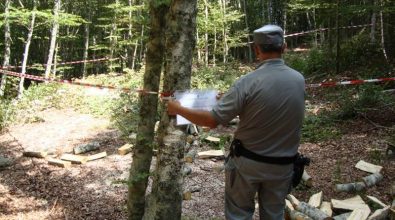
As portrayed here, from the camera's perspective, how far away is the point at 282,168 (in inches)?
123

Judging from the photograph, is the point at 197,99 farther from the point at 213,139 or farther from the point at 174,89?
the point at 213,139

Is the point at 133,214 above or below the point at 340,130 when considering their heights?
below

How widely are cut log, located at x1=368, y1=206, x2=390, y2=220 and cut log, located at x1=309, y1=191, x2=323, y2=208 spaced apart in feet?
2.71

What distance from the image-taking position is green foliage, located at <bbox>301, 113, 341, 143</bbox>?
9141 mm

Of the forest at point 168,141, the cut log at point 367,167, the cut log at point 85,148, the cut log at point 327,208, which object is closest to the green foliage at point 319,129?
the forest at point 168,141

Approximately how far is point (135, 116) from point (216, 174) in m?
5.41

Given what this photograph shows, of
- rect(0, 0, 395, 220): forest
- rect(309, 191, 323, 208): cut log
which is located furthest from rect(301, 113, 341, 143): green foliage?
rect(309, 191, 323, 208): cut log

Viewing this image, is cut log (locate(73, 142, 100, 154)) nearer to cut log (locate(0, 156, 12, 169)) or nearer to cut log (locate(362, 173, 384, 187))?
cut log (locate(0, 156, 12, 169))

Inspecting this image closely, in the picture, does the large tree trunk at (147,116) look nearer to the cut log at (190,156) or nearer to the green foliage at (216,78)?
the cut log at (190,156)

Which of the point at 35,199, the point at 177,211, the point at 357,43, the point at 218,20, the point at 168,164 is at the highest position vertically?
the point at 218,20

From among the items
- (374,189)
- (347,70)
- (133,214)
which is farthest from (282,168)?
(347,70)

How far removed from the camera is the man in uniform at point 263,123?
9.46 feet

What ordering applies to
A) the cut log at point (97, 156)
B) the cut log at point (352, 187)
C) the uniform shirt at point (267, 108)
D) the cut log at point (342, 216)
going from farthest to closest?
1. the cut log at point (97, 156)
2. the cut log at point (352, 187)
3. the cut log at point (342, 216)
4. the uniform shirt at point (267, 108)

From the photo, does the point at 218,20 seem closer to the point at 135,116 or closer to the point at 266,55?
the point at 135,116
